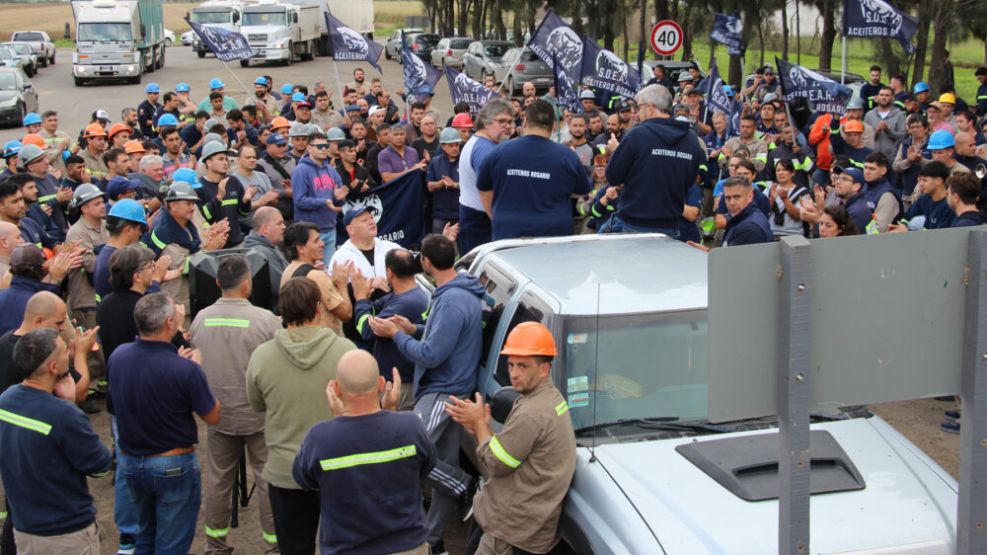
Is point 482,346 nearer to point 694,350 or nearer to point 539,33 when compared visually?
point 694,350

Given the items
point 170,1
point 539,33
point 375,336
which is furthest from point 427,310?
point 170,1

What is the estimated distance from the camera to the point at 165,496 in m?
5.53

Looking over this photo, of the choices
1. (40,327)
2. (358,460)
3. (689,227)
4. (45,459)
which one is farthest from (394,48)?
(358,460)

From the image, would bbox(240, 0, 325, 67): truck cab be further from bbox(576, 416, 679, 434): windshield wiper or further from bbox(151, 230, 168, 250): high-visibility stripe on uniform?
bbox(576, 416, 679, 434): windshield wiper

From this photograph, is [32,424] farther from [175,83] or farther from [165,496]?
[175,83]

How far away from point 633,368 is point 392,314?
5.77ft

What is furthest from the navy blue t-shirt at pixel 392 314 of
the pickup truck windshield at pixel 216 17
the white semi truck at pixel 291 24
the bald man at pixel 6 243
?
the pickup truck windshield at pixel 216 17

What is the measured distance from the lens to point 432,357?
5664mm

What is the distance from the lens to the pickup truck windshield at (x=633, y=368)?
5.04 metres

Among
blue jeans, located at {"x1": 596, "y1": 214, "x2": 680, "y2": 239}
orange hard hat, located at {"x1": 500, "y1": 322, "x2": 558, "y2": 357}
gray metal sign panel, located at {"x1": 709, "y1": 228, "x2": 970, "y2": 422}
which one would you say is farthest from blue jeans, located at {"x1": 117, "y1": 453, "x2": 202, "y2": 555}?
blue jeans, located at {"x1": 596, "y1": 214, "x2": 680, "y2": 239}

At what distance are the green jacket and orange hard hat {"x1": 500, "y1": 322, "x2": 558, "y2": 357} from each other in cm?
112

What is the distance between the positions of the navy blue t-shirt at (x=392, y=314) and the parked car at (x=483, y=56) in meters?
33.1

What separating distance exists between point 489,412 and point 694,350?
1.10 m

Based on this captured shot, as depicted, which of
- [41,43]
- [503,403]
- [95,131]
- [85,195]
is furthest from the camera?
[41,43]
